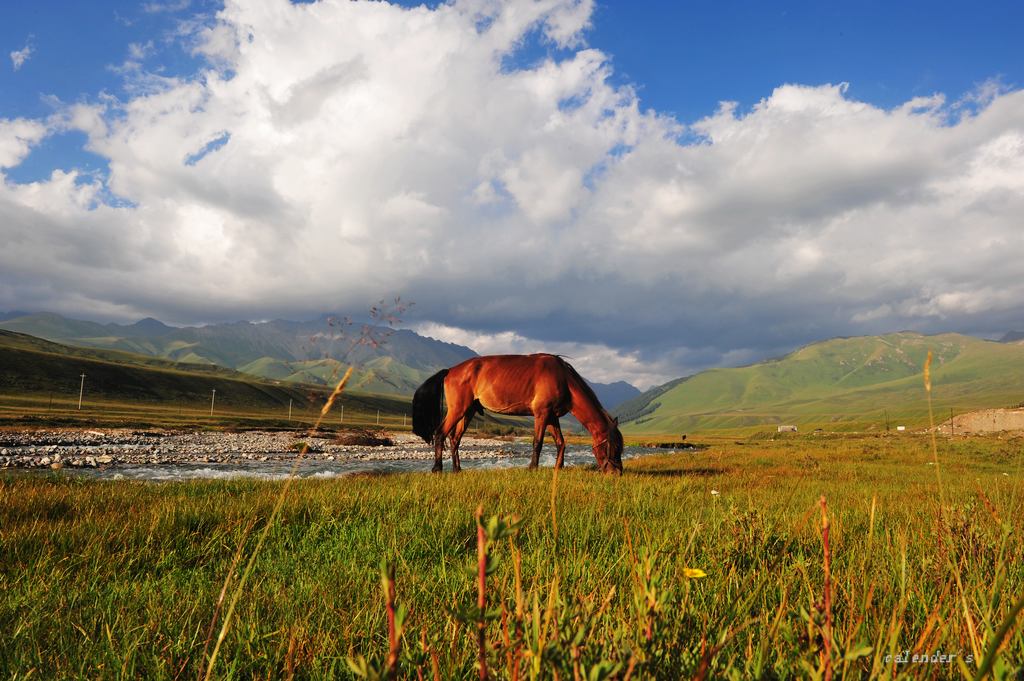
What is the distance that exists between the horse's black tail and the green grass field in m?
7.86

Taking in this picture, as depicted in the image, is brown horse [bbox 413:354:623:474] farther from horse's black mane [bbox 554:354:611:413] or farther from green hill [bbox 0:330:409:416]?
green hill [bbox 0:330:409:416]

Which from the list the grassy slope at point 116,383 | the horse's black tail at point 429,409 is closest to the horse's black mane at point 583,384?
the horse's black tail at point 429,409

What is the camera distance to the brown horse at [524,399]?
12.6 metres

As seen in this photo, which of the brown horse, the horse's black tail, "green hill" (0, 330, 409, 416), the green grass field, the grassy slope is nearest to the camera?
the green grass field

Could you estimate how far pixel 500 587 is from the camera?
3039mm

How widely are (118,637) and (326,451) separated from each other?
30395 mm

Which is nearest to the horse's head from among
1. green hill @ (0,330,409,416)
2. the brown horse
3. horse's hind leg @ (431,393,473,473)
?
the brown horse

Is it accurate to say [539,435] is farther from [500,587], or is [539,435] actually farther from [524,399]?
[500,587]

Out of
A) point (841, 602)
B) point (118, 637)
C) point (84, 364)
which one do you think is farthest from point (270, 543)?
point (84, 364)

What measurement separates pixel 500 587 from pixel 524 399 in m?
10.5

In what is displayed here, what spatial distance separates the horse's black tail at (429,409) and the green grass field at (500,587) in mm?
7857

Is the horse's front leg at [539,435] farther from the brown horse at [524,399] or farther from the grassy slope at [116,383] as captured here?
the grassy slope at [116,383]

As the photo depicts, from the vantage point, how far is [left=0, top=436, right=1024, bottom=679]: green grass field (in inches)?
72.3

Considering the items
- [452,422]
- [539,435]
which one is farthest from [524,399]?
[452,422]
